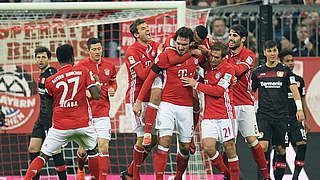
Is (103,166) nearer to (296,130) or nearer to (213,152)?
(213,152)

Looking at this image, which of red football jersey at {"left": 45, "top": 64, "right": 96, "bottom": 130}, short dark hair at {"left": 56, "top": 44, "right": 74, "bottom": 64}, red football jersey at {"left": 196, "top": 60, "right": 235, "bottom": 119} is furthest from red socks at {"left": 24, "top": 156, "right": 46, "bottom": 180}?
red football jersey at {"left": 196, "top": 60, "right": 235, "bottom": 119}

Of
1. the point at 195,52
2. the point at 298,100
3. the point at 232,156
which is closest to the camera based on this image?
the point at 195,52

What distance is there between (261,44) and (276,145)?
1.59 metres

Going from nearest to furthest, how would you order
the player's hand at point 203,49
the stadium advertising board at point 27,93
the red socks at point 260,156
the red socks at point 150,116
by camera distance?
the player's hand at point 203,49
the red socks at point 150,116
the red socks at point 260,156
the stadium advertising board at point 27,93

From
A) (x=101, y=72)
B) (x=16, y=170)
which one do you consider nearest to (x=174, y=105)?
(x=101, y=72)

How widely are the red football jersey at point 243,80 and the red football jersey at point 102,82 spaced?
178 centimetres

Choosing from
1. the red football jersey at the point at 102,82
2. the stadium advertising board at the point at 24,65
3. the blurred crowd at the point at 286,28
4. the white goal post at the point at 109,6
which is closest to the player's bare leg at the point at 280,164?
the white goal post at the point at 109,6

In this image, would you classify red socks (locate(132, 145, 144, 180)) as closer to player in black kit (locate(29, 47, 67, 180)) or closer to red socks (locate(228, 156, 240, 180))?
player in black kit (locate(29, 47, 67, 180))

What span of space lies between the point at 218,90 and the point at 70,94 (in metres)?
1.90

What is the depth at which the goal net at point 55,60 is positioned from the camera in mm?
11219

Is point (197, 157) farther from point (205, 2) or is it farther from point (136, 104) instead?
point (205, 2)

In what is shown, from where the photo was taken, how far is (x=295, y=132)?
9.77m

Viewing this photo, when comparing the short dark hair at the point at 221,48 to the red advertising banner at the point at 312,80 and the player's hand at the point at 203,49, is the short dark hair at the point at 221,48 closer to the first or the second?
the player's hand at the point at 203,49

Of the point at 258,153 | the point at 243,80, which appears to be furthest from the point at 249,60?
the point at 258,153
